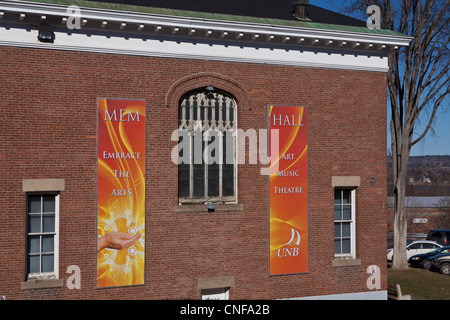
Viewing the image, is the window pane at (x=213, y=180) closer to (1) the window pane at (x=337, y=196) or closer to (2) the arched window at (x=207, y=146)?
(2) the arched window at (x=207, y=146)

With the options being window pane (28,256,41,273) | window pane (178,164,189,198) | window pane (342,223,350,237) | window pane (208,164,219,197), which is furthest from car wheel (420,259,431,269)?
window pane (28,256,41,273)

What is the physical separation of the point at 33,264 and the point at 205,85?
7039 mm

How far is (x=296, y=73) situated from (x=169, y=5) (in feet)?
14.8

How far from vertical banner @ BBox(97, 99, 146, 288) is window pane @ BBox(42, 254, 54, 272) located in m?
1.26

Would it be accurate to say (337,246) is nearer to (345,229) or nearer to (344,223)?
(345,229)

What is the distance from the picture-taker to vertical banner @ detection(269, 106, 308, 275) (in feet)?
57.1

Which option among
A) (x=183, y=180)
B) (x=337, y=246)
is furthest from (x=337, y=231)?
(x=183, y=180)

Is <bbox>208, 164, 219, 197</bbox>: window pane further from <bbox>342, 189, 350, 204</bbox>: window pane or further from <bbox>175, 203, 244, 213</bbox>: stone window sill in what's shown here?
<bbox>342, 189, 350, 204</bbox>: window pane

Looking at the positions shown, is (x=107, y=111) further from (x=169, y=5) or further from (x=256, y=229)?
(x=256, y=229)

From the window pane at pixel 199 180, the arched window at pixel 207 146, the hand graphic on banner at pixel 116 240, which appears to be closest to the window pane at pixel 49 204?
the hand graphic on banner at pixel 116 240

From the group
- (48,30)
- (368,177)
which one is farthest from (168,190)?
(368,177)

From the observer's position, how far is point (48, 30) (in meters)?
14.9

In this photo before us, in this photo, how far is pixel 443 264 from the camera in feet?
99.9

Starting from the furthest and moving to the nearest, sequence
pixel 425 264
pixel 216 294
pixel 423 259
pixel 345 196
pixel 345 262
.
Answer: pixel 423 259
pixel 425 264
pixel 345 196
pixel 345 262
pixel 216 294
